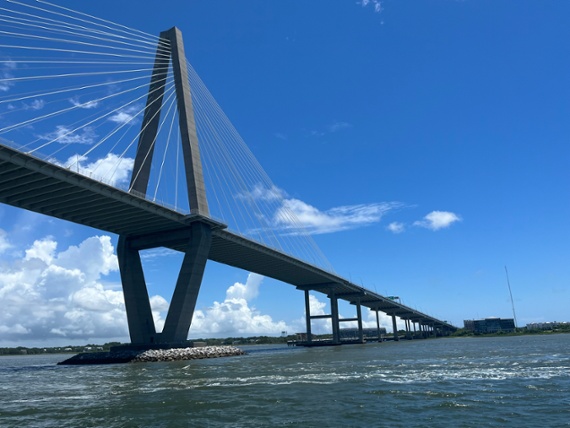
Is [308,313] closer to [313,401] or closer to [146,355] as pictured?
[146,355]

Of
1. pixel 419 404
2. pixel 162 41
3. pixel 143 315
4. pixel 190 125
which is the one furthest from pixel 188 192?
pixel 419 404

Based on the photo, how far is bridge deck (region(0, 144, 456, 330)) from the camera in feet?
114

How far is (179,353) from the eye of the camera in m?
44.1

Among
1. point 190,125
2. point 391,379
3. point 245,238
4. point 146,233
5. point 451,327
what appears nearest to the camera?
point 391,379

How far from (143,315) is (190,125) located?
1950 centimetres

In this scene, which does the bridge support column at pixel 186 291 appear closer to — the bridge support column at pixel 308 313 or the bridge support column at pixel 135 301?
the bridge support column at pixel 135 301

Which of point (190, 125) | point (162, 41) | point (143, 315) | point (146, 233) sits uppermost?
point (162, 41)

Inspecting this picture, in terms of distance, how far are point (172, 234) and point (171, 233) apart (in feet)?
0.75

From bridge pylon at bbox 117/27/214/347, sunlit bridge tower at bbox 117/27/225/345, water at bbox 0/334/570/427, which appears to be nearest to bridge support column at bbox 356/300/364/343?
sunlit bridge tower at bbox 117/27/225/345

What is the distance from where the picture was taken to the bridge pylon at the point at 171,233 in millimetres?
46062

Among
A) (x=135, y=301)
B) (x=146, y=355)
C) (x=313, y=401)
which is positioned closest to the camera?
(x=313, y=401)

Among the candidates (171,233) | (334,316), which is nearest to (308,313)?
(334,316)

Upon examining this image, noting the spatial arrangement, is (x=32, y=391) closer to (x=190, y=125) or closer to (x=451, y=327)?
(x=190, y=125)

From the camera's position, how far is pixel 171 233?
51.0 m
